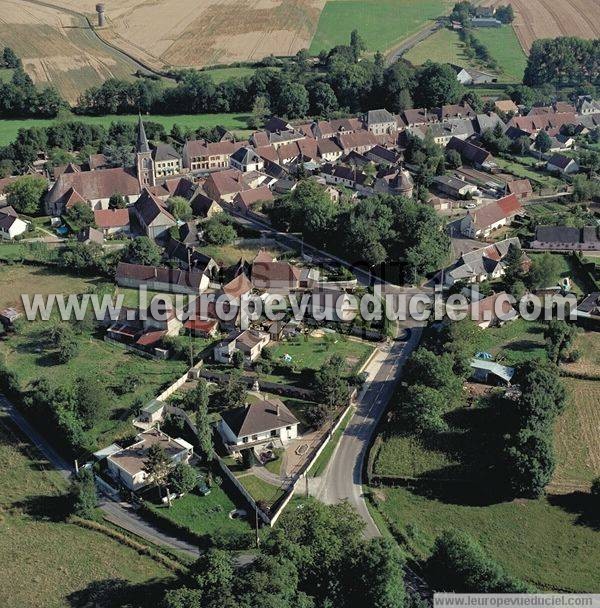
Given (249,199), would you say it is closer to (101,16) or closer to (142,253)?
(142,253)

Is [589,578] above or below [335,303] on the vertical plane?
below

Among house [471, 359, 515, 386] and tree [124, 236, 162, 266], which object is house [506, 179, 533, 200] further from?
tree [124, 236, 162, 266]

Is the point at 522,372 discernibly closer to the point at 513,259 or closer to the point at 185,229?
the point at 513,259

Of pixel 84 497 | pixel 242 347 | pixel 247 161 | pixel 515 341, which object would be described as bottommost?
pixel 84 497

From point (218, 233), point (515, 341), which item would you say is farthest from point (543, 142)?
point (515, 341)

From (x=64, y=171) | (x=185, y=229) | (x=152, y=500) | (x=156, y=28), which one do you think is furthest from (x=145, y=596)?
(x=156, y=28)

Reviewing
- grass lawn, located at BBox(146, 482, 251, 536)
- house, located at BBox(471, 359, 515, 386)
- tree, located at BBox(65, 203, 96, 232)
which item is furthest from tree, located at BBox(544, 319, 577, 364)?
tree, located at BBox(65, 203, 96, 232)
